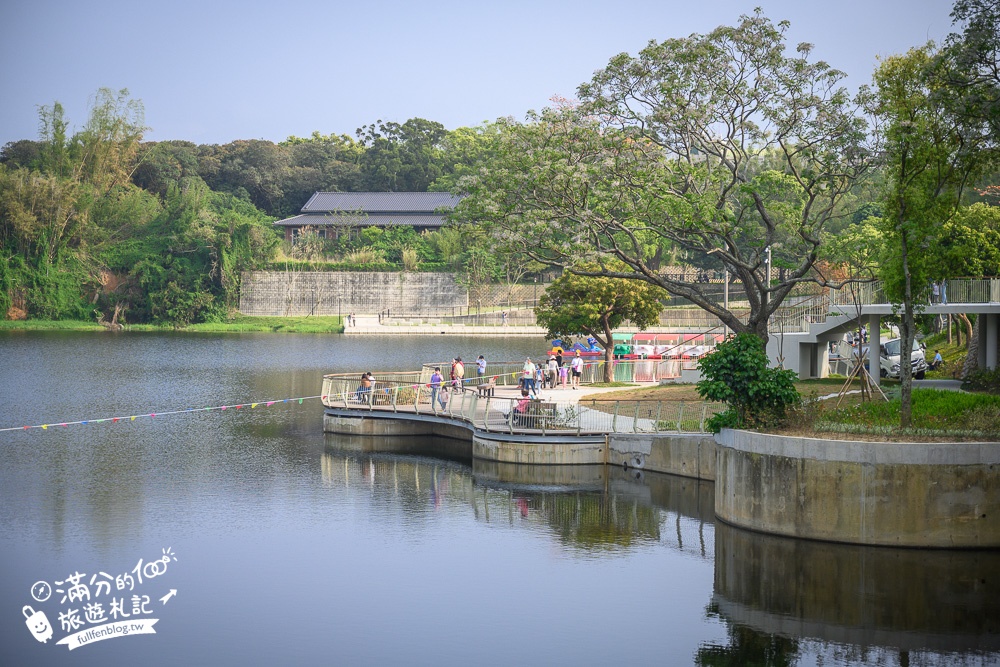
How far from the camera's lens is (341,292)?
107 m

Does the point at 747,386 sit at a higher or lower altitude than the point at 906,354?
lower

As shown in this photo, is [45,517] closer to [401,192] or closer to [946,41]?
[946,41]

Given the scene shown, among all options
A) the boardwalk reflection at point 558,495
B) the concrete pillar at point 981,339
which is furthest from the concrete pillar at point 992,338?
the boardwalk reflection at point 558,495

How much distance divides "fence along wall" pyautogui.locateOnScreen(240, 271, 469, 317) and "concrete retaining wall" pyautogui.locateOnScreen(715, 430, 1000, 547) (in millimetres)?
83321

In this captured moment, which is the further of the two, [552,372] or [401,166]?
[401,166]

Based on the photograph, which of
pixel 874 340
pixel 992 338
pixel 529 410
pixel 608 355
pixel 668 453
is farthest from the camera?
pixel 608 355

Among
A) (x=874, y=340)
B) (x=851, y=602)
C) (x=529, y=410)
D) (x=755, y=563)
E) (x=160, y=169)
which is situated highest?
(x=160, y=169)

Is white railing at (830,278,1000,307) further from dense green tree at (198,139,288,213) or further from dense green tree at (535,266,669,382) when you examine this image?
dense green tree at (198,139,288,213)

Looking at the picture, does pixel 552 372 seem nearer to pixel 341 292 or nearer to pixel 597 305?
pixel 597 305

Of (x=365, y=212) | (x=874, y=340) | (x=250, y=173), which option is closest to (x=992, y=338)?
(x=874, y=340)

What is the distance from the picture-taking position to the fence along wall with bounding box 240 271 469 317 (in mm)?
106812

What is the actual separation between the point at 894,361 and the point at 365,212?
81602mm

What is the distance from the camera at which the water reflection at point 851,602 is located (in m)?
19.0

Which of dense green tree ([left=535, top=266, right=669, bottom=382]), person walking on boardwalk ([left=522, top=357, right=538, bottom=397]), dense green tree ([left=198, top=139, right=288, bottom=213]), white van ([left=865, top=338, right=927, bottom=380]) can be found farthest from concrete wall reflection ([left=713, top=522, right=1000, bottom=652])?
dense green tree ([left=198, top=139, right=288, bottom=213])
